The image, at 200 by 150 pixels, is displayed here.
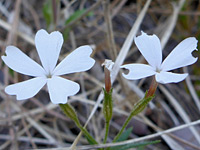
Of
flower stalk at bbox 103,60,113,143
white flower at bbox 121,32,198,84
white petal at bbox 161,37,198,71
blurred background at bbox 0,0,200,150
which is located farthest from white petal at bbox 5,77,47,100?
blurred background at bbox 0,0,200,150

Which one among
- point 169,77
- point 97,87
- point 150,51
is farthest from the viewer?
point 97,87

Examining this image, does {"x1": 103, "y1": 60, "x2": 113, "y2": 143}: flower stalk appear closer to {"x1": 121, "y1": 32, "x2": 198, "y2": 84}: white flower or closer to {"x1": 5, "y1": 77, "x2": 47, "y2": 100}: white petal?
{"x1": 121, "y1": 32, "x2": 198, "y2": 84}: white flower

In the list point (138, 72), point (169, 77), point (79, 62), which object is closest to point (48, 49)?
point (79, 62)

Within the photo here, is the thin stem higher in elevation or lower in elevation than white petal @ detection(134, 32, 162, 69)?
lower

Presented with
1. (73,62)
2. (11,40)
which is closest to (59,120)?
(11,40)

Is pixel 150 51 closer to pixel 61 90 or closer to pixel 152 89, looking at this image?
pixel 152 89

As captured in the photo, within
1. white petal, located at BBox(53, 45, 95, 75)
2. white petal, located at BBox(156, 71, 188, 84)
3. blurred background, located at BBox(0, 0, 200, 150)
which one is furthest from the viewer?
blurred background, located at BBox(0, 0, 200, 150)
